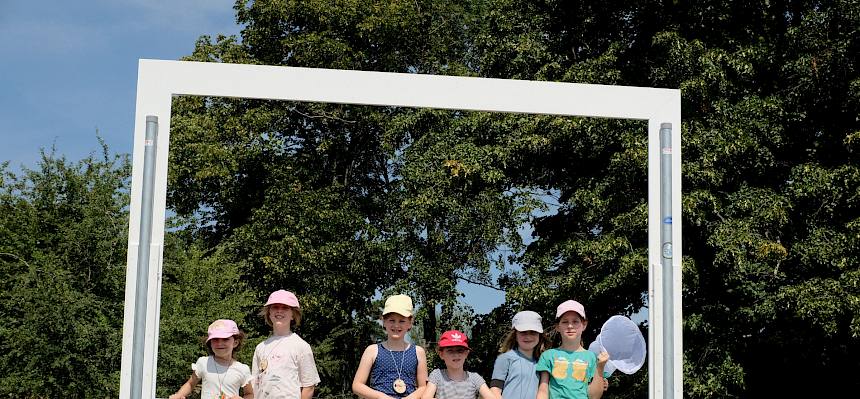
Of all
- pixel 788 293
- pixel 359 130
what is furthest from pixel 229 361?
pixel 359 130

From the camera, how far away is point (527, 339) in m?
5.73

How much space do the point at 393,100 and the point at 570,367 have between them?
162 centimetres

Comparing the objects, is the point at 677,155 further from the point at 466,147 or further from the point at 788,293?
the point at 466,147

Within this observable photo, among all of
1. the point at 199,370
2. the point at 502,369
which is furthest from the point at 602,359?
the point at 199,370

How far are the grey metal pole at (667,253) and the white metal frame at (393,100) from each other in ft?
0.10

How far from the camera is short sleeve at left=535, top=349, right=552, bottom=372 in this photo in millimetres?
5551

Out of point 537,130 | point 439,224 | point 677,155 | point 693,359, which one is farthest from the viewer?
point 439,224

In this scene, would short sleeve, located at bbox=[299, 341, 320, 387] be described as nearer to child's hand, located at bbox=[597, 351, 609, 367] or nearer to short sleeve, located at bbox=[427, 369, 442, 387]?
short sleeve, located at bbox=[427, 369, 442, 387]

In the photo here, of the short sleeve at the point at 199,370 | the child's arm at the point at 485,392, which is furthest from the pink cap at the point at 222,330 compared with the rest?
the child's arm at the point at 485,392

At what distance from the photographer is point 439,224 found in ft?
57.2

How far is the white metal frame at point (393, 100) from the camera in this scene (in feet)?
16.3

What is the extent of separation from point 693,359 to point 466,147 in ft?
15.0

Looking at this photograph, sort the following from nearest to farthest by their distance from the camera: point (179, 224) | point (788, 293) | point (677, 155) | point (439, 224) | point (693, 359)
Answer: point (677, 155)
point (788, 293)
point (693, 359)
point (439, 224)
point (179, 224)

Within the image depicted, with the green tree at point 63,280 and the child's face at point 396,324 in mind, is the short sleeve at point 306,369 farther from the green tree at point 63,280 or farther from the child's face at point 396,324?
the green tree at point 63,280
